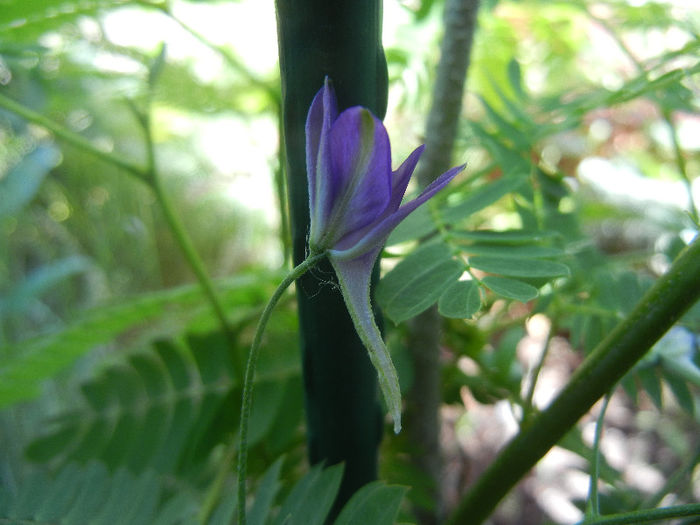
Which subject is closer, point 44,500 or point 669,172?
point 44,500

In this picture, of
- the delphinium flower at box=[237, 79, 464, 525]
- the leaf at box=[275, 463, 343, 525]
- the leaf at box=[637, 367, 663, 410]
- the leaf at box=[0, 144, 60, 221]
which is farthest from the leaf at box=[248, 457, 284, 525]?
the leaf at box=[0, 144, 60, 221]

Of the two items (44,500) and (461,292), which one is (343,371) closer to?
(461,292)

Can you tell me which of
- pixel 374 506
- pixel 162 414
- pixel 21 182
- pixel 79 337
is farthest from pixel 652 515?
pixel 21 182

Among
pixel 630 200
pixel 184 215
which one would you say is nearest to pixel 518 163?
pixel 630 200

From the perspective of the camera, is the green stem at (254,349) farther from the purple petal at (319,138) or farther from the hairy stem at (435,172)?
the hairy stem at (435,172)

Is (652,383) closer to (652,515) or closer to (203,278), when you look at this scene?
→ (652,515)

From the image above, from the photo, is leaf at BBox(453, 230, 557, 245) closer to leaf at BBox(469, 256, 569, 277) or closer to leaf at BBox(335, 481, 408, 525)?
leaf at BBox(469, 256, 569, 277)
